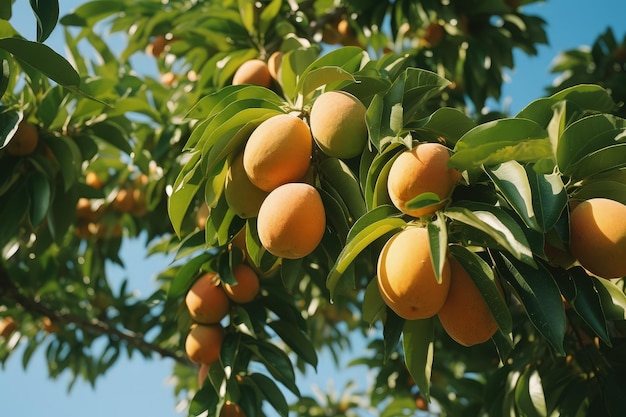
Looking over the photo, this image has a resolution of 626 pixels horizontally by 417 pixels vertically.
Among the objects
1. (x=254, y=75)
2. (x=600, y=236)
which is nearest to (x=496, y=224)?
(x=600, y=236)

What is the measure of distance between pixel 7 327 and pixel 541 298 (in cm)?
324

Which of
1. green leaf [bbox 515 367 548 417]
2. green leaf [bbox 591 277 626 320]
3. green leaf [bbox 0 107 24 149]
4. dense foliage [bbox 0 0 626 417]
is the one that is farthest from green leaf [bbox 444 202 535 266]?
green leaf [bbox 0 107 24 149]

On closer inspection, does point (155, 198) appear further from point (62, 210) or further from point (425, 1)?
point (425, 1)

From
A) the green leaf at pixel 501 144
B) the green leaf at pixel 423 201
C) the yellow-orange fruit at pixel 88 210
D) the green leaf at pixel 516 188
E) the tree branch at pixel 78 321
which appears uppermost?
the green leaf at pixel 501 144

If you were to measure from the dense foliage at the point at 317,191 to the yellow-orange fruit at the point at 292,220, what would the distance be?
9 cm

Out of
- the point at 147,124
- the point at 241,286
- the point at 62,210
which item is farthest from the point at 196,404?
the point at 147,124

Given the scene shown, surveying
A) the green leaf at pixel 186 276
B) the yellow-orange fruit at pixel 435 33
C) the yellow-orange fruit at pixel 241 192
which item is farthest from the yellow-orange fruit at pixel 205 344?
the yellow-orange fruit at pixel 435 33

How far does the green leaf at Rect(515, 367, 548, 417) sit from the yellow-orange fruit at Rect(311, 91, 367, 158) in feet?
2.96

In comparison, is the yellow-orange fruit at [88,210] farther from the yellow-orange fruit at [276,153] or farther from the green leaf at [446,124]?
the green leaf at [446,124]

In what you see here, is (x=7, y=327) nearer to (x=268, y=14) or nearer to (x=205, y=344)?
(x=205, y=344)

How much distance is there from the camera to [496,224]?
A: 1.01 meters

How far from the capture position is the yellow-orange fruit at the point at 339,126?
1.23 m

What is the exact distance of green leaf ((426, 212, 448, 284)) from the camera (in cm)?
93

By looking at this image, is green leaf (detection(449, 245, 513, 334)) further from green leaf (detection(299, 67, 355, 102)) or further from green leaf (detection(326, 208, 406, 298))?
green leaf (detection(299, 67, 355, 102))
